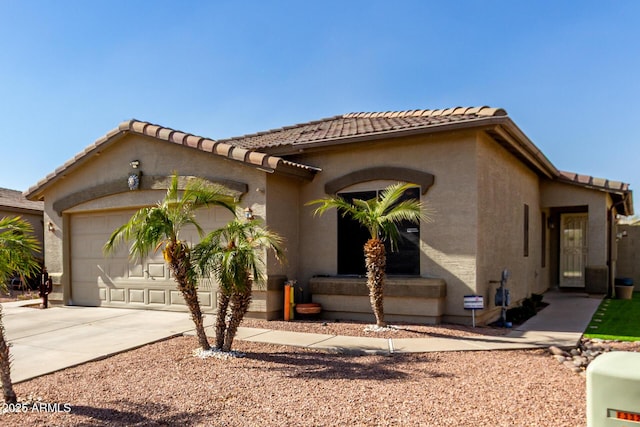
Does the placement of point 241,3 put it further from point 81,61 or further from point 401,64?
point 401,64

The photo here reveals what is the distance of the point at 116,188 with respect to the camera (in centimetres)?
1250

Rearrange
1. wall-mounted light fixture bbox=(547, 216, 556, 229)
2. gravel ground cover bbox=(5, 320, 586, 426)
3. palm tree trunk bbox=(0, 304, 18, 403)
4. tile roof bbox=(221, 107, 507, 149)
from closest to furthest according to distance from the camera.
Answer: gravel ground cover bbox=(5, 320, 586, 426)
palm tree trunk bbox=(0, 304, 18, 403)
tile roof bbox=(221, 107, 507, 149)
wall-mounted light fixture bbox=(547, 216, 556, 229)

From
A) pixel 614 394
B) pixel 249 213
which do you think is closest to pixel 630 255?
pixel 249 213

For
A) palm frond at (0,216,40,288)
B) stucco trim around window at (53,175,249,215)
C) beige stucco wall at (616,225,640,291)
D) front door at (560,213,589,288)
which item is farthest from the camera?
beige stucco wall at (616,225,640,291)

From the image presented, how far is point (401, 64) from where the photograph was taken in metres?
15.7

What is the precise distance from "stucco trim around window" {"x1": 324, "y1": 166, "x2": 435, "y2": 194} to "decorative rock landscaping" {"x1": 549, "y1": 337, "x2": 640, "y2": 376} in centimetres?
421

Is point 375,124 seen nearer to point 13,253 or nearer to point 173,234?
point 173,234

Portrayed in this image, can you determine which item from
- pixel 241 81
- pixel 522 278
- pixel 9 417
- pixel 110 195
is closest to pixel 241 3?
pixel 241 81

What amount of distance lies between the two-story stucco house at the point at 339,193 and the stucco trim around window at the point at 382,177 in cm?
3

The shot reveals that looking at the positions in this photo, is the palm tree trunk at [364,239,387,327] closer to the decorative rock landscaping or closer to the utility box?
the decorative rock landscaping

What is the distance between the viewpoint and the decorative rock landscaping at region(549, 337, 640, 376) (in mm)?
6877

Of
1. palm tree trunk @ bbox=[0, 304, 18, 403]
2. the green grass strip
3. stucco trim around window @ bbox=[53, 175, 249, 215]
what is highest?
stucco trim around window @ bbox=[53, 175, 249, 215]

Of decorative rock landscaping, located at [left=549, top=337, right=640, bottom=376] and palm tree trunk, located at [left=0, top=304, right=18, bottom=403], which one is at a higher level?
palm tree trunk, located at [left=0, top=304, right=18, bottom=403]

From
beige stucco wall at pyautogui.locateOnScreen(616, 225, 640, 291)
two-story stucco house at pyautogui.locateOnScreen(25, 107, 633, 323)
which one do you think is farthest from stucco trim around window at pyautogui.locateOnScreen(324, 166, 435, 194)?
beige stucco wall at pyautogui.locateOnScreen(616, 225, 640, 291)
